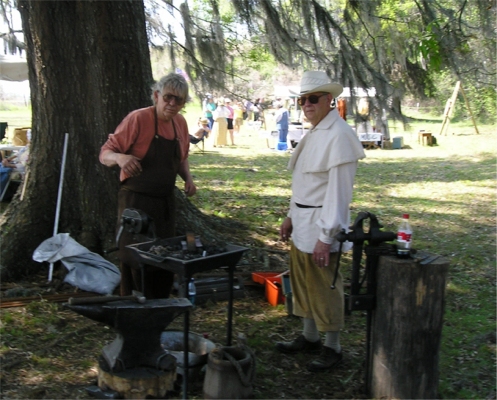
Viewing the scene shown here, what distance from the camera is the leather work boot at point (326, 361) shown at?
3914 millimetres

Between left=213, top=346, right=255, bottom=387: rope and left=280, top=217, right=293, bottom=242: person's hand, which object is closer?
left=213, top=346, right=255, bottom=387: rope

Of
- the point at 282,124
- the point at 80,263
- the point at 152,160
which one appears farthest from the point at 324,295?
the point at 282,124

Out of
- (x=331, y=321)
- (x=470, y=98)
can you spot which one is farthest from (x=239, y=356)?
(x=470, y=98)

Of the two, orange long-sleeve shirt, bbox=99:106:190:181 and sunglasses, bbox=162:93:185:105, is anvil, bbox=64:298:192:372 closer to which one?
orange long-sleeve shirt, bbox=99:106:190:181

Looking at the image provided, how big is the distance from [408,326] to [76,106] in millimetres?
3552

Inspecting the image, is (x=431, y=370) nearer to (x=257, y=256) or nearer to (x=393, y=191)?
(x=257, y=256)

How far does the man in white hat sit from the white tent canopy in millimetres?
11259

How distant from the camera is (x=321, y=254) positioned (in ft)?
11.9

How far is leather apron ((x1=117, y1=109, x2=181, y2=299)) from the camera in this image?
4027 millimetres

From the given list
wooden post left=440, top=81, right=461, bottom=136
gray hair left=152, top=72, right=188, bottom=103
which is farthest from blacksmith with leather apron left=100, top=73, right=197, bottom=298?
wooden post left=440, top=81, right=461, bottom=136

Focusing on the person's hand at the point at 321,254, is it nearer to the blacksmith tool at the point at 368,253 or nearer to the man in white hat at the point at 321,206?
the man in white hat at the point at 321,206

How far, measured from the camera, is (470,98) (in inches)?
990

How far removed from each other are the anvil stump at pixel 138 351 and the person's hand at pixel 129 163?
87 cm

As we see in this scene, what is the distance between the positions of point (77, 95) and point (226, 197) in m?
4.62
